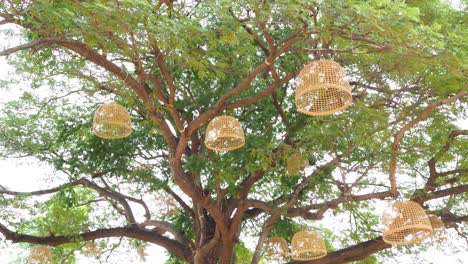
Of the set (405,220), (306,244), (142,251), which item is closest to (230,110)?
(306,244)

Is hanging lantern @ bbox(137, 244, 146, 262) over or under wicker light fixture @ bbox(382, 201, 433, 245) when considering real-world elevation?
over

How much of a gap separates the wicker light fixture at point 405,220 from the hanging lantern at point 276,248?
1736 mm

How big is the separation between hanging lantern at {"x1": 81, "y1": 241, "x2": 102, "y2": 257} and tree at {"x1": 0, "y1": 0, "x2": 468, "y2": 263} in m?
0.27

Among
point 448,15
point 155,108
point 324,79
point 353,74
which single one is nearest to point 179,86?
point 155,108

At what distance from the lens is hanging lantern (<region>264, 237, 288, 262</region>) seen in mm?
6852

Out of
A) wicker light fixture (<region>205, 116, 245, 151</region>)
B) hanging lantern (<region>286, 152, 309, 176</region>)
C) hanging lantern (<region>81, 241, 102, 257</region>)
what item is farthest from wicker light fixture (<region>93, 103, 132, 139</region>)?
hanging lantern (<region>81, 241, 102, 257</region>)

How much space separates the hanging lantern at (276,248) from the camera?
6.85m

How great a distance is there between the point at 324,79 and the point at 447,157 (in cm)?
304

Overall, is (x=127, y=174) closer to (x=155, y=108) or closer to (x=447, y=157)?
Result: (x=155, y=108)

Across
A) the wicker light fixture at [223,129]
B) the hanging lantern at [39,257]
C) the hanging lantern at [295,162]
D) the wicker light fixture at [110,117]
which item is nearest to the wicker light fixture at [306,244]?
the hanging lantern at [295,162]

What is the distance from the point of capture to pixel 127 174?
6.67 meters

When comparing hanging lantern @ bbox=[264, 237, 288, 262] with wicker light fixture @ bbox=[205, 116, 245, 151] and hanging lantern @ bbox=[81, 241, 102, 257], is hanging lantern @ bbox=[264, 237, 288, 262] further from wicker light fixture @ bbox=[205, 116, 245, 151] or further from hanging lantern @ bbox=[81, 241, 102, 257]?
hanging lantern @ bbox=[81, 241, 102, 257]

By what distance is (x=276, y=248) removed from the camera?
686 cm

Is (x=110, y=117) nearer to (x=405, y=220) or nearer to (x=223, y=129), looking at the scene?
(x=223, y=129)
